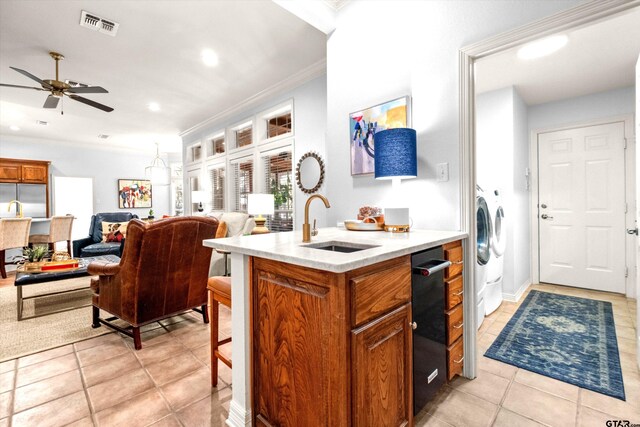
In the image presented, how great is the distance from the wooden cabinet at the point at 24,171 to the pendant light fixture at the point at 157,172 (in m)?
2.18

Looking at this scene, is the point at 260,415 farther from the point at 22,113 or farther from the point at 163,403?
the point at 22,113

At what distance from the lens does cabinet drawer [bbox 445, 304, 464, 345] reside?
1.75 m

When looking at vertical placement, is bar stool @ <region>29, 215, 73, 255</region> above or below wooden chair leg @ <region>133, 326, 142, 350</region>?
above

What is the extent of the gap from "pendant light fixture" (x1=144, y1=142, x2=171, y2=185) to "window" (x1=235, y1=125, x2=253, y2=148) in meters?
2.99

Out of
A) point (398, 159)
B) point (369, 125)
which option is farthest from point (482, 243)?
point (369, 125)

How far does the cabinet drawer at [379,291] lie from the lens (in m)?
1.11

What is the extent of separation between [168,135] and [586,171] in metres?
7.88

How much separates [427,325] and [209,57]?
3.55 metres

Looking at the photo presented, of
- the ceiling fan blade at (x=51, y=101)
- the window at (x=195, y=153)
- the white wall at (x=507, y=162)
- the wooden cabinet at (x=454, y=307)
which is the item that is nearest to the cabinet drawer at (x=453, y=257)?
the wooden cabinet at (x=454, y=307)

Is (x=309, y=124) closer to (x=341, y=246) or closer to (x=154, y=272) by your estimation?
(x=154, y=272)

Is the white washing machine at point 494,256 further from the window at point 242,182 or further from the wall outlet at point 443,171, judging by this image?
the window at point 242,182

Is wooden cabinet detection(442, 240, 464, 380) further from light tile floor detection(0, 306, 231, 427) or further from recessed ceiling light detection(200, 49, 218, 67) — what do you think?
recessed ceiling light detection(200, 49, 218, 67)

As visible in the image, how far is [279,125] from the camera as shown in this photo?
184 inches

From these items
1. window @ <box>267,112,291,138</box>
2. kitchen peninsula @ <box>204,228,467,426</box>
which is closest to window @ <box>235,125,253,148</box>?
window @ <box>267,112,291,138</box>
